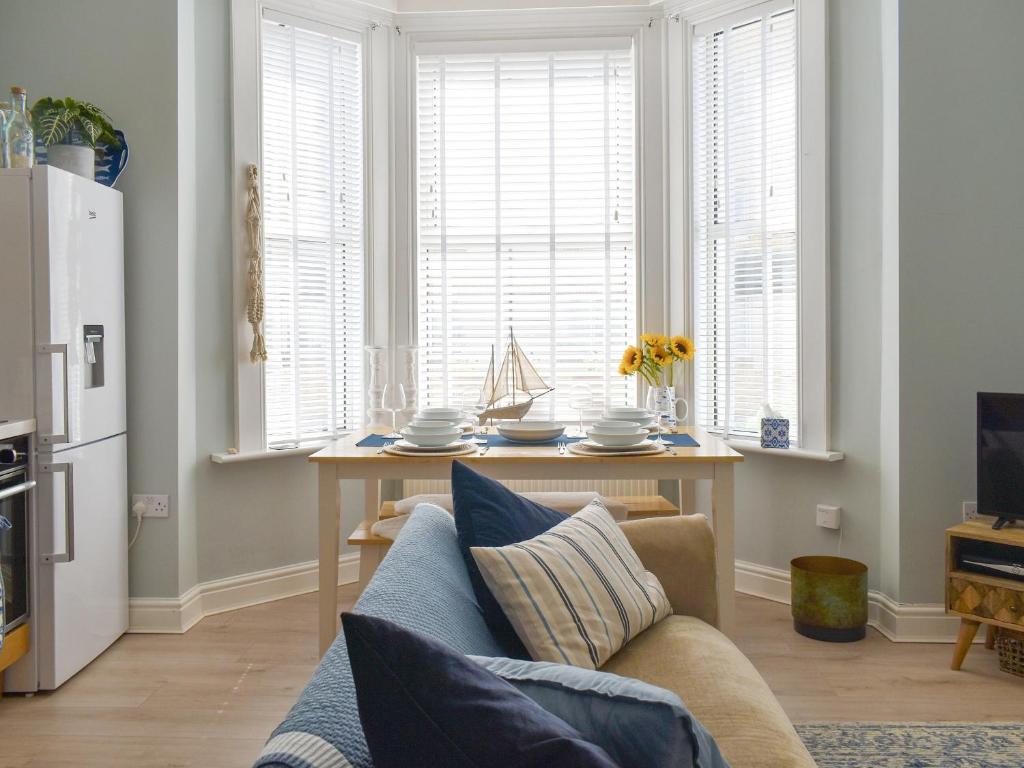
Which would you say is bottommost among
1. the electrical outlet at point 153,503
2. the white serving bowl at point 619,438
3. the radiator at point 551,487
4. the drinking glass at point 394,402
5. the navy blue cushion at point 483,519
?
the radiator at point 551,487

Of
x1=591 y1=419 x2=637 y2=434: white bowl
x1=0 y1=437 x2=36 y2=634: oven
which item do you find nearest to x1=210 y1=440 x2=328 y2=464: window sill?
x1=0 y1=437 x2=36 y2=634: oven

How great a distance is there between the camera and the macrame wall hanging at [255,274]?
3.69 m

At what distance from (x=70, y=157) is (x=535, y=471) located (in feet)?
6.56

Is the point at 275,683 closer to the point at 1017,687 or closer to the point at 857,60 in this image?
the point at 1017,687

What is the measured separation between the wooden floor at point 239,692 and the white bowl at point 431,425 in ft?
3.04

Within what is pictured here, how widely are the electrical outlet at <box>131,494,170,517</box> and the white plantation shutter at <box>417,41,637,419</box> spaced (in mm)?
1353

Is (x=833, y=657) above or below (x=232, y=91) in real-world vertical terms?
below

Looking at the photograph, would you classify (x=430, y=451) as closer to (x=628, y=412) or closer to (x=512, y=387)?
(x=512, y=387)

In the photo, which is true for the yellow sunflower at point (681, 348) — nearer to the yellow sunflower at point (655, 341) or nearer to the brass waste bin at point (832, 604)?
the yellow sunflower at point (655, 341)

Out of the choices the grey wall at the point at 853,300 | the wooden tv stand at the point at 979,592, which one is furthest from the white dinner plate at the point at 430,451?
the wooden tv stand at the point at 979,592

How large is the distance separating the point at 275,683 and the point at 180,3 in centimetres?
263

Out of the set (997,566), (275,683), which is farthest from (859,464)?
(275,683)

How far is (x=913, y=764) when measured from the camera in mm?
2297

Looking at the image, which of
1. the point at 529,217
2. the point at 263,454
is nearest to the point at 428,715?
the point at 263,454
